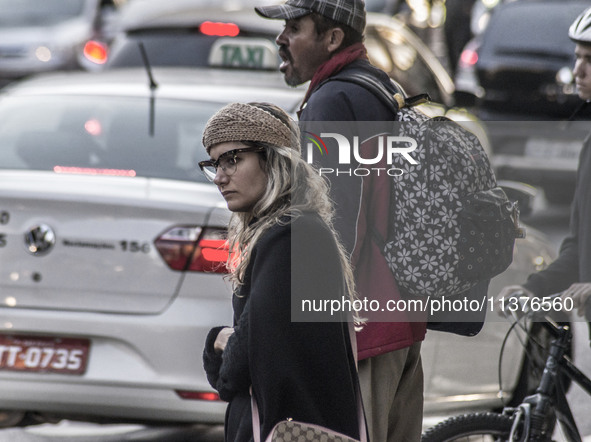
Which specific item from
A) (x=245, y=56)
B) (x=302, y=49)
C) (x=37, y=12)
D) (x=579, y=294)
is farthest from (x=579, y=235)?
(x=37, y=12)

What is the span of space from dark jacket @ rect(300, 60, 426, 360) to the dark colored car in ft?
24.1

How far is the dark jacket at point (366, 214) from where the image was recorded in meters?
3.34

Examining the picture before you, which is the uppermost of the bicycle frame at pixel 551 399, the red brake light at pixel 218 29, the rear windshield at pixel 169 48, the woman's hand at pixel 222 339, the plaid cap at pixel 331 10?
the plaid cap at pixel 331 10

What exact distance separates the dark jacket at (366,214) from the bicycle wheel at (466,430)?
0.69 metres

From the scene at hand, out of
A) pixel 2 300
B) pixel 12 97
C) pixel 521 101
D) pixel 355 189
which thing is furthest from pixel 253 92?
pixel 521 101

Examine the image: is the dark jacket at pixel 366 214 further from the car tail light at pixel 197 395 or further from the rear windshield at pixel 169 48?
the rear windshield at pixel 169 48

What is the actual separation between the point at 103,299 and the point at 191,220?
445 millimetres

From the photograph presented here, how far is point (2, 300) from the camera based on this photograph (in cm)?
461

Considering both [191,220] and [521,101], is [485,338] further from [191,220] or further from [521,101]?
[521,101]

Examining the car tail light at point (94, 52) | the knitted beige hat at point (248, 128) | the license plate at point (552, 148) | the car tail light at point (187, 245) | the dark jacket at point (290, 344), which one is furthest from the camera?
the car tail light at point (94, 52)

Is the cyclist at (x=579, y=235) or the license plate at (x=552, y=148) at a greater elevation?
the cyclist at (x=579, y=235)

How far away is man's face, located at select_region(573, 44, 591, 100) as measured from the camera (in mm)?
3973

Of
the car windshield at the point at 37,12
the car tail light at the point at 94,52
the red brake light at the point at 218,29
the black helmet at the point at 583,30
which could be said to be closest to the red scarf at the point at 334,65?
the black helmet at the point at 583,30

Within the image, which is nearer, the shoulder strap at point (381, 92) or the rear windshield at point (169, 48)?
the shoulder strap at point (381, 92)
